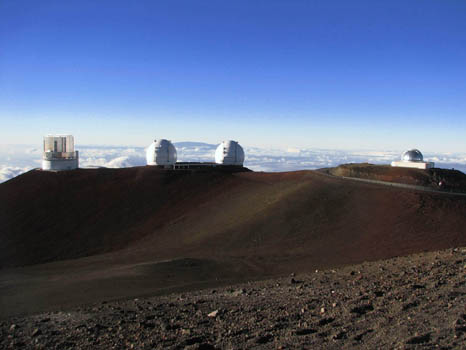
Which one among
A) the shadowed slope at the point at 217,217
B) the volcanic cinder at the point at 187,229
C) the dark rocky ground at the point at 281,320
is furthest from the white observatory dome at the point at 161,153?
the dark rocky ground at the point at 281,320

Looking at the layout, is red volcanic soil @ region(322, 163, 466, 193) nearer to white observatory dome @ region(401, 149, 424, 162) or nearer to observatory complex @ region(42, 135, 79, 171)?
white observatory dome @ region(401, 149, 424, 162)

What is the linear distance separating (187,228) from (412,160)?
1951cm

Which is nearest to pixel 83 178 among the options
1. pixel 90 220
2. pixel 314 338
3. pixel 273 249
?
pixel 90 220

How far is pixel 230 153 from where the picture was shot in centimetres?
4100

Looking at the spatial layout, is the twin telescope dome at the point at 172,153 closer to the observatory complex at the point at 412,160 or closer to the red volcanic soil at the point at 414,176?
the red volcanic soil at the point at 414,176

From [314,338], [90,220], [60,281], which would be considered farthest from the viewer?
[90,220]

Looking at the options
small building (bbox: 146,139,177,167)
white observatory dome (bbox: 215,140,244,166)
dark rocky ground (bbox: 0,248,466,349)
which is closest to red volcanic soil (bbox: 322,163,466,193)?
white observatory dome (bbox: 215,140,244,166)

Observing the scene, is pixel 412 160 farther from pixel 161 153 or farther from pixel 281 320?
pixel 281 320

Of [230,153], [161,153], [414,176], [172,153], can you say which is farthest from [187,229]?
[230,153]

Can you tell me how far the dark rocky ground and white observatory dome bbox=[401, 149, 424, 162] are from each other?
2377 centimetres

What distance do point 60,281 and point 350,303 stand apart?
9.44m

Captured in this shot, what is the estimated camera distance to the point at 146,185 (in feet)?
98.2

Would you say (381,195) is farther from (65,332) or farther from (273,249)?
(65,332)

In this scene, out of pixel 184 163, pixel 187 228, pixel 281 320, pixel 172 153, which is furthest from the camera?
pixel 172 153
